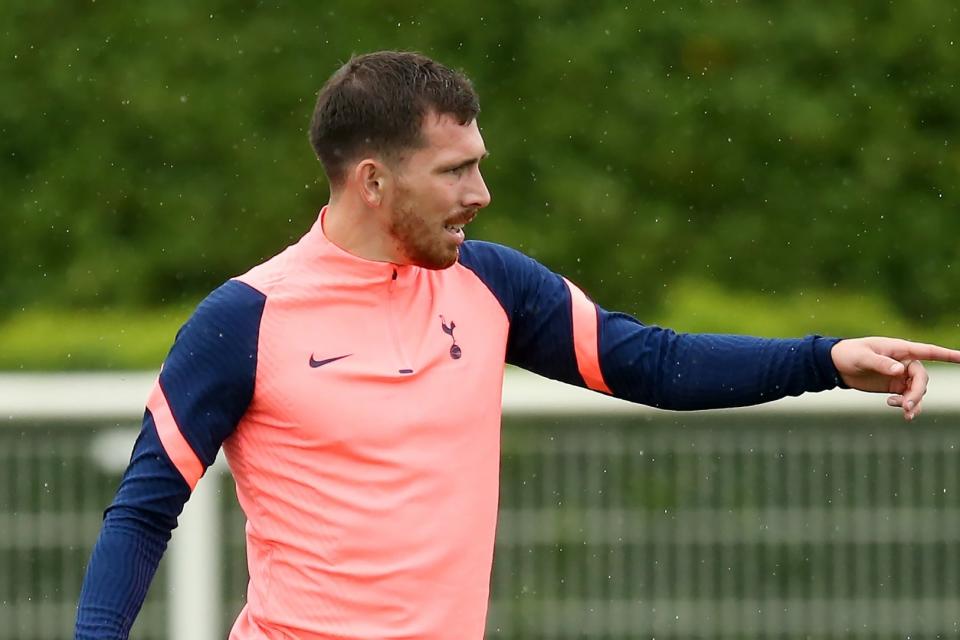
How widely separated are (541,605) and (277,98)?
3332 millimetres

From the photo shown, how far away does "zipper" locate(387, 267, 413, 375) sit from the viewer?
3787 mm

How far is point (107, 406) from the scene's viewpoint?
7.15 m

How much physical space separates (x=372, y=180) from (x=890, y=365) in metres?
1.08

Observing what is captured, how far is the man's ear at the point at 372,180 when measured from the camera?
3.83 m

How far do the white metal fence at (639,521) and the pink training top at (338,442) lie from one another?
3.32m

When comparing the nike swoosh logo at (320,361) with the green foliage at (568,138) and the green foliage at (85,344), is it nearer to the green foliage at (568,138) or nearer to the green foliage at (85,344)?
the green foliage at (85,344)

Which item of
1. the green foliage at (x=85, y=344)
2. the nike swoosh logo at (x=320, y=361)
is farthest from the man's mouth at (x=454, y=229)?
the green foliage at (x=85, y=344)

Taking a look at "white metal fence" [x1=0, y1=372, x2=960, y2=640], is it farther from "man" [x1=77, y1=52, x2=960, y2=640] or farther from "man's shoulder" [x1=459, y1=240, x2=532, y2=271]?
"man" [x1=77, y1=52, x2=960, y2=640]

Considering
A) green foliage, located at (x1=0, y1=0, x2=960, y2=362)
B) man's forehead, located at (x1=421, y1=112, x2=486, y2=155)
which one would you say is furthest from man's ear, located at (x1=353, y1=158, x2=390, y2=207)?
green foliage, located at (x1=0, y1=0, x2=960, y2=362)

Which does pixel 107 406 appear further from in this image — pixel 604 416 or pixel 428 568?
pixel 428 568

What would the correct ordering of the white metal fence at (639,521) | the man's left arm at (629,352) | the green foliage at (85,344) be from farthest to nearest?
the green foliage at (85,344), the white metal fence at (639,521), the man's left arm at (629,352)

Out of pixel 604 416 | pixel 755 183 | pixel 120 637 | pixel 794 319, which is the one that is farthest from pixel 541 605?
pixel 120 637

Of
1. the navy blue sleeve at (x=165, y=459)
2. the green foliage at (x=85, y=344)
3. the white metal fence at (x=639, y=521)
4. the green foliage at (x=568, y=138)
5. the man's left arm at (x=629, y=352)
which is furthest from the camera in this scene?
the green foliage at (x=568, y=138)

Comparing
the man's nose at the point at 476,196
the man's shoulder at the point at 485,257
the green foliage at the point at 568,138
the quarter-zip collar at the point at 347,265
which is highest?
the green foliage at the point at 568,138
